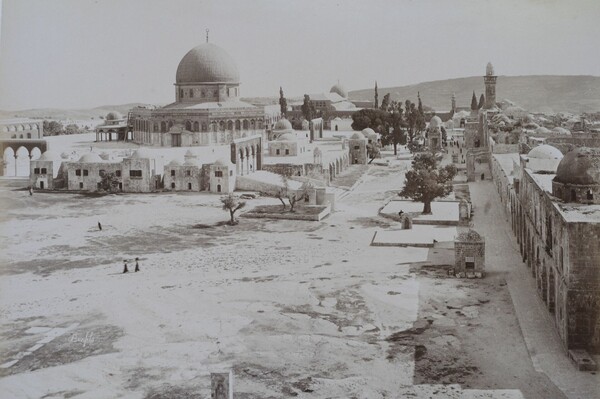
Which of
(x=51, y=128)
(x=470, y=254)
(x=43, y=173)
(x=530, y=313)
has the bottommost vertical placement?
(x=530, y=313)

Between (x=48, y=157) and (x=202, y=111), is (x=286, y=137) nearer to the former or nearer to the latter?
(x=202, y=111)

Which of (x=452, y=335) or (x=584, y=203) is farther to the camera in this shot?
(x=584, y=203)

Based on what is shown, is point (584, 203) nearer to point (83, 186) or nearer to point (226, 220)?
point (226, 220)

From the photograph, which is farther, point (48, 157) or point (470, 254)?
point (48, 157)

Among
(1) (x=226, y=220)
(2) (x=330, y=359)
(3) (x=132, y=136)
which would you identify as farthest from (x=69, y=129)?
(2) (x=330, y=359)

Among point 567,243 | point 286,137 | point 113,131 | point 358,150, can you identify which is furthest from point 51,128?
point 567,243

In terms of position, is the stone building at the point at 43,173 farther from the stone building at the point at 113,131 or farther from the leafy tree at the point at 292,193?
the stone building at the point at 113,131

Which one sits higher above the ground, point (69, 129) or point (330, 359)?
point (69, 129)
